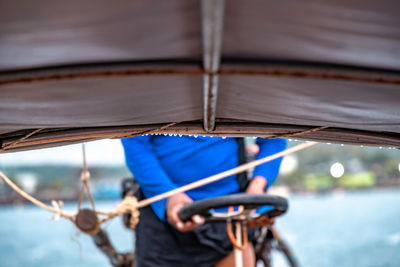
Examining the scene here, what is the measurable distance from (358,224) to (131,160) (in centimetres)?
258

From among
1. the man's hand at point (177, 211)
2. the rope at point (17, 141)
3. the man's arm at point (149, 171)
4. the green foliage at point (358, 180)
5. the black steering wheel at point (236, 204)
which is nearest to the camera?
the rope at point (17, 141)

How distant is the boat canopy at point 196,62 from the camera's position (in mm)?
470

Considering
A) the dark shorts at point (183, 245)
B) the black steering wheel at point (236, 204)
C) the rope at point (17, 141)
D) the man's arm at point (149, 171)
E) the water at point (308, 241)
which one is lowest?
the rope at point (17, 141)

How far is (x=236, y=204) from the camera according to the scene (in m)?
1.08

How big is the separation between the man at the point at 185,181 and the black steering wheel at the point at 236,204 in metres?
0.23

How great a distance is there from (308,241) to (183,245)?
1679mm

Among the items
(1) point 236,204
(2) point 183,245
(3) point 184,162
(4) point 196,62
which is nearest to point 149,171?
(3) point 184,162

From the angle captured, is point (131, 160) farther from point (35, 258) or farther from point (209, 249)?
point (35, 258)

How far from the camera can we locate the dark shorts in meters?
1.43

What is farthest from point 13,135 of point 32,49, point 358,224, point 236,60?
point 358,224

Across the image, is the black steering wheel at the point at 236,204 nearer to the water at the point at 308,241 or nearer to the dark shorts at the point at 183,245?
the dark shorts at the point at 183,245

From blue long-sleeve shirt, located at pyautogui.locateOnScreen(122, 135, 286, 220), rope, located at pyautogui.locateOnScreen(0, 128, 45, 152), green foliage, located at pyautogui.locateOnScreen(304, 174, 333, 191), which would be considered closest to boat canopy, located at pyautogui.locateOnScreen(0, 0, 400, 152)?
rope, located at pyautogui.locateOnScreen(0, 128, 45, 152)

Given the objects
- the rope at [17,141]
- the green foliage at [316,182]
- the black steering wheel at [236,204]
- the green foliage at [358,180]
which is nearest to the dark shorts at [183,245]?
the black steering wheel at [236,204]

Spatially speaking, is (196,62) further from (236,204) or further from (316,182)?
(316,182)
